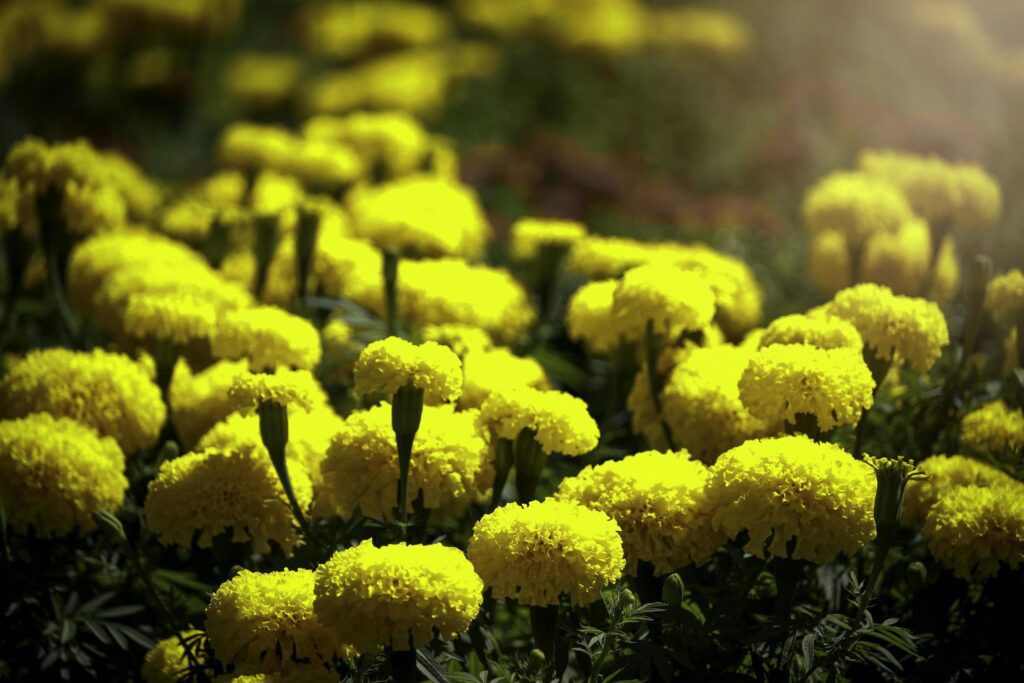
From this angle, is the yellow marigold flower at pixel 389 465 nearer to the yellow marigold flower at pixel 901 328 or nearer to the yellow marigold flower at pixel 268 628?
the yellow marigold flower at pixel 268 628

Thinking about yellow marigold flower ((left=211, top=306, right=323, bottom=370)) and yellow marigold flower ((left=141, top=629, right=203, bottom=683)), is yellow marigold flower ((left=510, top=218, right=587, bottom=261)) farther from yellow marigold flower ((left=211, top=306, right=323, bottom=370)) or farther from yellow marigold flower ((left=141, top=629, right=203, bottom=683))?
yellow marigold flower ((left=141, top=629, right=203, bottom=683))

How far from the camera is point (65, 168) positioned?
2.75 meters

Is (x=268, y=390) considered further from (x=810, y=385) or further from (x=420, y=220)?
(x=420, y=220)

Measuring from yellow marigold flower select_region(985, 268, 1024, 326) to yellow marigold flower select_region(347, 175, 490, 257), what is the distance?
1.30 metres

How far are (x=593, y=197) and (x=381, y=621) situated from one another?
333cm

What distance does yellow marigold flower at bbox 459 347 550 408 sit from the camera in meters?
2.12

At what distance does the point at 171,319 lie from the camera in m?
2.26

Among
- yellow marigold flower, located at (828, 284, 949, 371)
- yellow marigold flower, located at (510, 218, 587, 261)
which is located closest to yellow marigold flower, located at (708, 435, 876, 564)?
yellow marigold flower, located at (828, 284, 949, 371)

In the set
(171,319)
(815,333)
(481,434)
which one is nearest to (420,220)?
(171,319)

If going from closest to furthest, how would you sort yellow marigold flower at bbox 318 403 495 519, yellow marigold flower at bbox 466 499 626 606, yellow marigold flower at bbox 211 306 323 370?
yellow marigold flower at bbox 466 499 626 606, yellow marigold flower at bbox 318 403 495 519, yellow marigold flower at bbox 211 306 323 370

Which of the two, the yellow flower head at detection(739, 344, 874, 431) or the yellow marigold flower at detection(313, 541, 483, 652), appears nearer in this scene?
the yellow marigold flower at detection(313, 541, 483, 652)

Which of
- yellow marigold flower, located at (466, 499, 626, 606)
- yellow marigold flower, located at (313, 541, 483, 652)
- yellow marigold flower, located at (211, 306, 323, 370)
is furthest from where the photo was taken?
yellow marigold flower, located at (211, 306, 323, 370)

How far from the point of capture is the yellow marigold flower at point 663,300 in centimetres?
213

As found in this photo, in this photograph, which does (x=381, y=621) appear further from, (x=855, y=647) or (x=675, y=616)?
(x=855, y=647)
